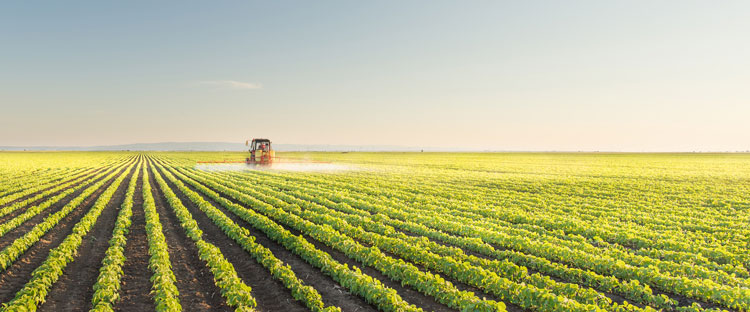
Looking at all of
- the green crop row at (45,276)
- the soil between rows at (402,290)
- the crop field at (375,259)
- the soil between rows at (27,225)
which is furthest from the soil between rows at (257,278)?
the soil between rows at (27,225)

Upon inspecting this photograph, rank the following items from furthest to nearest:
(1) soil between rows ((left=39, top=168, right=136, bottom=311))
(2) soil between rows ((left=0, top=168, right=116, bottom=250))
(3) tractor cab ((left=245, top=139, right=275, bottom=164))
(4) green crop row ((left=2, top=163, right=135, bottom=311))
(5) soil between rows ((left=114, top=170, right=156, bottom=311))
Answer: (3) tractor cab ((left=245, top=139, right=275, bottom=164)) → (2) soil between rows ((left=0, top=168, right=116, bottom=250)) → (5) soil between rows ((left=114, top=170, right=156, bottom=311)) → (1) soil between rows ((left=39, top=168, right=136, bottom=311)) → (4) green crop row ((left=2, top=163, right=135, bottom=311))

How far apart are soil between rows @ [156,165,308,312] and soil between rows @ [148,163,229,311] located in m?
0.61

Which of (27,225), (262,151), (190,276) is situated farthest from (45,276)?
(262,151)

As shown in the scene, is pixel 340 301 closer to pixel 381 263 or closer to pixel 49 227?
pixel 381 263

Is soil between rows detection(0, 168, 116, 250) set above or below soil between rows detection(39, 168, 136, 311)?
above

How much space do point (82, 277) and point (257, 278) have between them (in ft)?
12.3

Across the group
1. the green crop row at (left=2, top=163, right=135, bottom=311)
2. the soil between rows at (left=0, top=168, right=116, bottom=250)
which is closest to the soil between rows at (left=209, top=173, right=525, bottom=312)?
the green crop row at (left=2, top=163, right=135, bottom=311)

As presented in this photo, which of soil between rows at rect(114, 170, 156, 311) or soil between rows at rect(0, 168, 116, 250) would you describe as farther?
soil between rows at rect(0, 168, 116, 250)

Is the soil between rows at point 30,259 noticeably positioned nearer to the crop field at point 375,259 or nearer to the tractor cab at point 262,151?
the crop field at point 375,259

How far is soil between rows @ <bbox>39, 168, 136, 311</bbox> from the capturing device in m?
6.52

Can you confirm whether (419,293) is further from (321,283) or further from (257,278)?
(257,278)

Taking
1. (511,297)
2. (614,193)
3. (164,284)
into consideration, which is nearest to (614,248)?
(511,297)

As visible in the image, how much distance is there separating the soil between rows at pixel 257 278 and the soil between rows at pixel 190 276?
24.2 inches

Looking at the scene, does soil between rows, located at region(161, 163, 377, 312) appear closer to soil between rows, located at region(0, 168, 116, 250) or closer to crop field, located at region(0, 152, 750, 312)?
crop field, located at region(0, 152, 750, 312)
